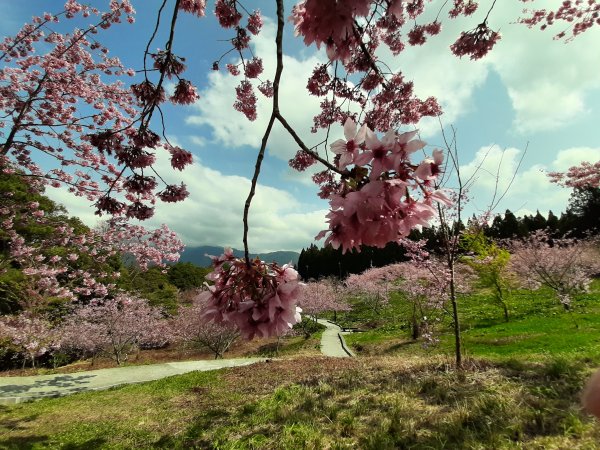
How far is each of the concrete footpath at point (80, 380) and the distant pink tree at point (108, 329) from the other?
23.9ft

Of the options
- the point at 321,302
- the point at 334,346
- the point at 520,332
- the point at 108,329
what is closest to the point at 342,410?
the point at 520,332

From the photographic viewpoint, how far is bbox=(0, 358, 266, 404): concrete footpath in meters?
10.7

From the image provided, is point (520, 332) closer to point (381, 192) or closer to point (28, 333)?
point (381, 192)

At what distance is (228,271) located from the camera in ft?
4.85

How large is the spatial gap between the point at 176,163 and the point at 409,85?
385 cm

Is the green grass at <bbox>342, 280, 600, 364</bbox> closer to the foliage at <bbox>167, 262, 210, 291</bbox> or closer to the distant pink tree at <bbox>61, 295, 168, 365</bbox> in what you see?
the distant pink tree at <bbox>61, 295, 168, 365</bbox>

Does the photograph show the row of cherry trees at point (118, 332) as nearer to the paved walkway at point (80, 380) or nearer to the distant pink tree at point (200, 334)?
the distant pink tree at point (200, 334)

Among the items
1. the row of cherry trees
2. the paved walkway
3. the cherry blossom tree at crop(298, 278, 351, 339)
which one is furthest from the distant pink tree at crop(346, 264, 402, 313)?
the paved walkway

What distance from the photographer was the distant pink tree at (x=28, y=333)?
46.0 feet

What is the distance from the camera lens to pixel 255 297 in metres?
1.37

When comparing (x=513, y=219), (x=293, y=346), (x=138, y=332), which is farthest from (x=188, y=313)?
(x=513, y=219)

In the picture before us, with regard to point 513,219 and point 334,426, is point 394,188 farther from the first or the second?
point 513,219

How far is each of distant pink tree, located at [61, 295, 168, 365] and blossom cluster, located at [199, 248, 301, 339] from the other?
71.0ft

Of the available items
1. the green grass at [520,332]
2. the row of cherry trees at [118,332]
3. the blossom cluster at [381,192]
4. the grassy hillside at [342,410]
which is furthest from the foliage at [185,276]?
the blossom cluster at [381,192]
